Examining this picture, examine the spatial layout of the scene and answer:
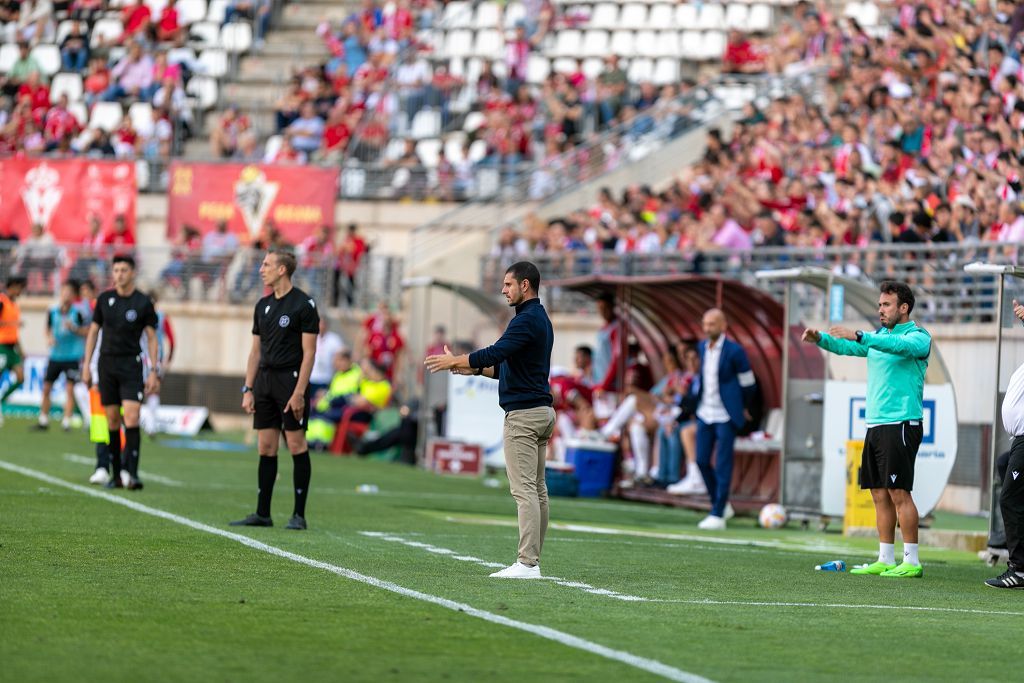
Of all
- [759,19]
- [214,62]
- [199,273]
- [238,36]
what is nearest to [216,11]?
[238,36]

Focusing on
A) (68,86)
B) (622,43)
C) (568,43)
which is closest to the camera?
(622,43)

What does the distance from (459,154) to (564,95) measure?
7.21ft

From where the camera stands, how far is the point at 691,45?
36.0 meters

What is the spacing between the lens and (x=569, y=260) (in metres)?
27.9

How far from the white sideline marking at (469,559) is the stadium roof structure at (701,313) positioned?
6.32 m

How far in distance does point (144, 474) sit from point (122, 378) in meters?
2.87

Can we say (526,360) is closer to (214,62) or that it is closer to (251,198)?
(251,198)

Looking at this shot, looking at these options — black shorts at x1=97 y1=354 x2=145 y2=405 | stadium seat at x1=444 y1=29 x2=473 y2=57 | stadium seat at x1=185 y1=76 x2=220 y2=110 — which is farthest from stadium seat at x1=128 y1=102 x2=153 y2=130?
black shorts at x1=97 y1=354 x2=145 y2=405

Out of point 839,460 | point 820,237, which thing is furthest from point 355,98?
point 839,460

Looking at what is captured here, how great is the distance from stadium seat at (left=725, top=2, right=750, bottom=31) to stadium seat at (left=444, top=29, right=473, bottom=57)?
5.09m

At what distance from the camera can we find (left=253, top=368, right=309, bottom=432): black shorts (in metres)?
14.2

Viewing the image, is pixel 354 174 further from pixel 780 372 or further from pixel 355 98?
pixel 780 372

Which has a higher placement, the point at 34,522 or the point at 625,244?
the point at 625,244

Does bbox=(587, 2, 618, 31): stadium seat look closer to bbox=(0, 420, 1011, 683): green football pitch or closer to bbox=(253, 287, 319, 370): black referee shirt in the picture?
bbox=(0, 420, 1011, 683): green football pitch
